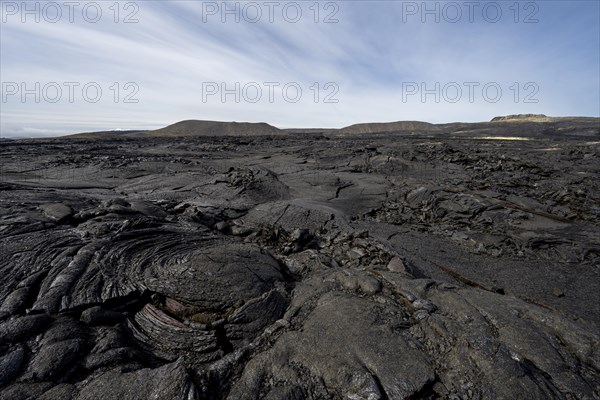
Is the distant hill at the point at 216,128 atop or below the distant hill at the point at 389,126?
below

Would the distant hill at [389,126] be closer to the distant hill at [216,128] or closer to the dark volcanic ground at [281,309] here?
the distant hill at [216,128]

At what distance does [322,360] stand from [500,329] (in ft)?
5.92

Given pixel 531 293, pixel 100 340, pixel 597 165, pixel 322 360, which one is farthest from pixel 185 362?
pixel 597 165

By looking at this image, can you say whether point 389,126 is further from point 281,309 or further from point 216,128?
point 281,309

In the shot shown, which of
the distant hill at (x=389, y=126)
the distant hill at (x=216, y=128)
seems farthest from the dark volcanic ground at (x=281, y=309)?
the distant hill at (x=389, y=126)

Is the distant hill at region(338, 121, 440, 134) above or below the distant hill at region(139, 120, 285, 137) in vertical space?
above

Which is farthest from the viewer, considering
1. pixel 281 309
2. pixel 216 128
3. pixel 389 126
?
pixel 389 126

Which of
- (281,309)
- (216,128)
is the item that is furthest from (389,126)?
(281,309)

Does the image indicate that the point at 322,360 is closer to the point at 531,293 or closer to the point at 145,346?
the point at 145,346

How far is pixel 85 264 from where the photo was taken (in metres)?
3.62

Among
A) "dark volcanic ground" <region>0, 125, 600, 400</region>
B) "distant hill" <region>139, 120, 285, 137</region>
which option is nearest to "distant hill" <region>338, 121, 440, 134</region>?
"distant hill" <region>139, 120, 285, 137</region>

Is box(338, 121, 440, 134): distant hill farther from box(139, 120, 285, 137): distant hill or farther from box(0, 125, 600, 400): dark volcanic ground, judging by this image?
box(0, 125, 600, 400): dark volcanic ground

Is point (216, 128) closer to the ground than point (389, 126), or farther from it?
closer to the ground

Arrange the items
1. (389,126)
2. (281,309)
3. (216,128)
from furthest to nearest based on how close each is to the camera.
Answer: (389,126) → (216,128) → (281,309)
